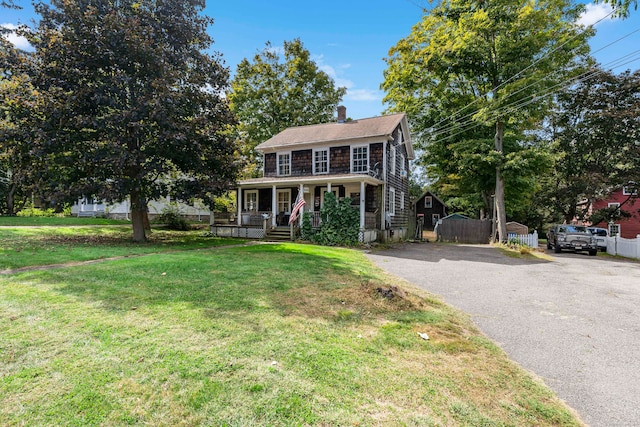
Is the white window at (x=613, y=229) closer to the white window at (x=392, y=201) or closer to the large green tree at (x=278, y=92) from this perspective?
the white window at (x=392, y=201)

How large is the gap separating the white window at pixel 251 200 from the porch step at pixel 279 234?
410cm

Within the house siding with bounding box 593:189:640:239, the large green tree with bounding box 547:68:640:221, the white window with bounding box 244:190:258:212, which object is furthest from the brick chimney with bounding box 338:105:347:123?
the house siding with bounding box 593:189:640:239

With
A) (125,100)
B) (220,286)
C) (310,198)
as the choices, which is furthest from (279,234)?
(220,286)

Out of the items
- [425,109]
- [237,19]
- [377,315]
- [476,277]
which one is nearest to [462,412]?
[377,315]

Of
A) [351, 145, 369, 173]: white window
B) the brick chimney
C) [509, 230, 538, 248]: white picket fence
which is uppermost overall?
the brick chimney

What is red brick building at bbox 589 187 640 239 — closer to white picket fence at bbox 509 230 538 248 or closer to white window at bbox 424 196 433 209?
white picket fence at bbox 509 230 538 248

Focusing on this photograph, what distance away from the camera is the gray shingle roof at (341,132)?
59.3 ft

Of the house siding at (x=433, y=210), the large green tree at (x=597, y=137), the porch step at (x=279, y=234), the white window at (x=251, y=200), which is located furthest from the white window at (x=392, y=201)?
the house siding at (x=433, y=210)

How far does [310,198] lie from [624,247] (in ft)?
56.1

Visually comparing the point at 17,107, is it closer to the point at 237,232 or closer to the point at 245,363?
the point at 237,232

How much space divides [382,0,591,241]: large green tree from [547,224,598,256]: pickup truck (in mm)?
2824

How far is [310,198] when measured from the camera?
62.4 ft

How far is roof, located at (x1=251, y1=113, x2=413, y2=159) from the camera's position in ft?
59.1

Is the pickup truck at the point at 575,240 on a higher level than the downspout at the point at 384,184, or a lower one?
lower
